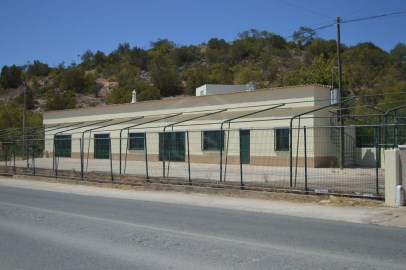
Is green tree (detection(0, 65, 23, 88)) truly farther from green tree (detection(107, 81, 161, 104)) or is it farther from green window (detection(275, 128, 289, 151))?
green window (detection(275, 128, 289, 151))

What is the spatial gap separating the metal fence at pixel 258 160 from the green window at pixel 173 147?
50 millimetres

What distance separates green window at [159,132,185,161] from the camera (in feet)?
72.2

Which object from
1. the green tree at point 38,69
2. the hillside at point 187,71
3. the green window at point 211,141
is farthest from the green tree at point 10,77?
the green window at point 211,141

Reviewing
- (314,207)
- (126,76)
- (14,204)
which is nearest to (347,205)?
(314,207)

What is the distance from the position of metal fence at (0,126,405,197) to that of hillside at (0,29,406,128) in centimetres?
2043

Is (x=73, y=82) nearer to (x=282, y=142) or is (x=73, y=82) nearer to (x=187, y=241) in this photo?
(x=282, y=142)

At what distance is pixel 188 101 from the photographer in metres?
34.6

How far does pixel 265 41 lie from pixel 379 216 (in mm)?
91402

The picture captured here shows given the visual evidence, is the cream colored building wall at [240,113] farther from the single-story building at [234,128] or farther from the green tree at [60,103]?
the green tree at [60,103]

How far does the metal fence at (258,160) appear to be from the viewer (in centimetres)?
1703

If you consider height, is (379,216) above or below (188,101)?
below

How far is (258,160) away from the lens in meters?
26.0

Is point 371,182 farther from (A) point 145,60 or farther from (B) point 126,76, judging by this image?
(A) point 145,60

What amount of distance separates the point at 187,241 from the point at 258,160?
17.5m
